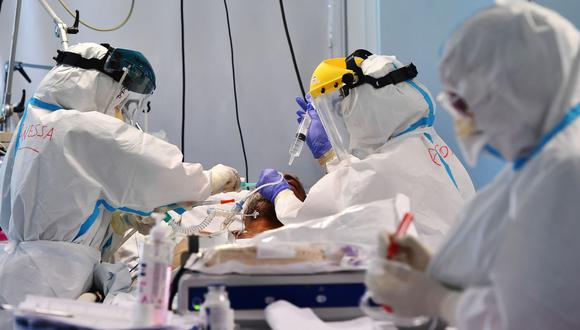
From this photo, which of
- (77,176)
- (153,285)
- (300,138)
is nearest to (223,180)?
(300,138)

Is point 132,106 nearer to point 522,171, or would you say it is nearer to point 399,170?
point 399,170

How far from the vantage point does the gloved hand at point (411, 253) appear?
1.01 metres

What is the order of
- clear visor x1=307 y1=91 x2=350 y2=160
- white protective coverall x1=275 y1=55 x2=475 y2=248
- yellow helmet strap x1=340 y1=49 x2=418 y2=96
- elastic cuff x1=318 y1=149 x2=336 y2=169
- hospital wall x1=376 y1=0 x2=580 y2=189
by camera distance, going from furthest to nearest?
hospital wall x1=376 y1=0 x2=580 y2=189, elastic cuff x1=318 y1=149 x2=336 y2=169, clear visor x1=307 y1=91 x2=350 y2=160, yellow helmet strap x1=340 y1=49 x2=418 y2=96, white protective coverall x1=275 y1=55 x2=475 y2=248

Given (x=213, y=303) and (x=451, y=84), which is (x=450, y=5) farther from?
(x=213, y=303)

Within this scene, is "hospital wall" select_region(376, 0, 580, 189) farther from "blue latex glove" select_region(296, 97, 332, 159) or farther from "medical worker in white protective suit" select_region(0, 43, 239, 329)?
"medical worker in white protective suit" select_region(0, 43, 239, 329)

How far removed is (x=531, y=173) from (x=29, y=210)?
1.62m

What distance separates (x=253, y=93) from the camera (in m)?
3.40

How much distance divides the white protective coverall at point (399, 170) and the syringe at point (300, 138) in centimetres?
28

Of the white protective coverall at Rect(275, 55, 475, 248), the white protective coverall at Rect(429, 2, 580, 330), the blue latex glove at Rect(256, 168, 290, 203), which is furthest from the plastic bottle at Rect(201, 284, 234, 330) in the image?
the blue latex glove at Rect(256, 168, 290, 203)

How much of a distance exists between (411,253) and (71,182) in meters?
1.30

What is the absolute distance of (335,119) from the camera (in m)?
2.12

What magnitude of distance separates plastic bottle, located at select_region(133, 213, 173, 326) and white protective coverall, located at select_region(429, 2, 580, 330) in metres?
0.50

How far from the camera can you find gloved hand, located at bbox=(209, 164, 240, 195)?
7.48ft

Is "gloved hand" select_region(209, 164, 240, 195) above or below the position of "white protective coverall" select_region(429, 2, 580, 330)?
below
